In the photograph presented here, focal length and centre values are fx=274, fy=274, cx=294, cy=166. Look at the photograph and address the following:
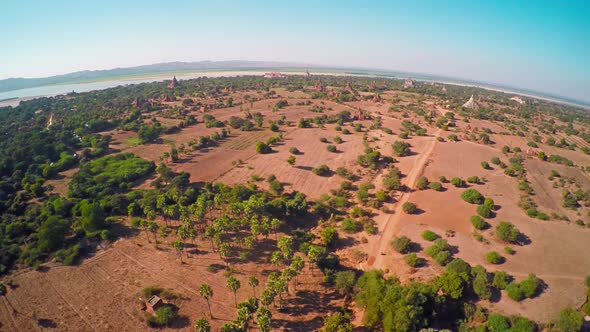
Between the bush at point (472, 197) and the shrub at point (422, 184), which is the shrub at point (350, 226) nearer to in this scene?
the shrub at point (422, 184)

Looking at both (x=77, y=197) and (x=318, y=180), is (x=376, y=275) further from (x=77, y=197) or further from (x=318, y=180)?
(x=77, y=197)

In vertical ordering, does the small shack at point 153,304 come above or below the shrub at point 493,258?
below

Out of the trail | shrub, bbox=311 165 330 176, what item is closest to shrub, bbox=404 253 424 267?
the trail

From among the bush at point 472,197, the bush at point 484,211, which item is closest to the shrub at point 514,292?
the bush at point 484,211

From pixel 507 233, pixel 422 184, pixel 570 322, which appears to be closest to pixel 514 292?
pixel 570 322

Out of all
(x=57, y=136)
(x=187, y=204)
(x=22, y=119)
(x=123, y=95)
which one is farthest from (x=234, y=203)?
(x=123, y=95)

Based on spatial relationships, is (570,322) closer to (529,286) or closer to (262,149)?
(529,286)
